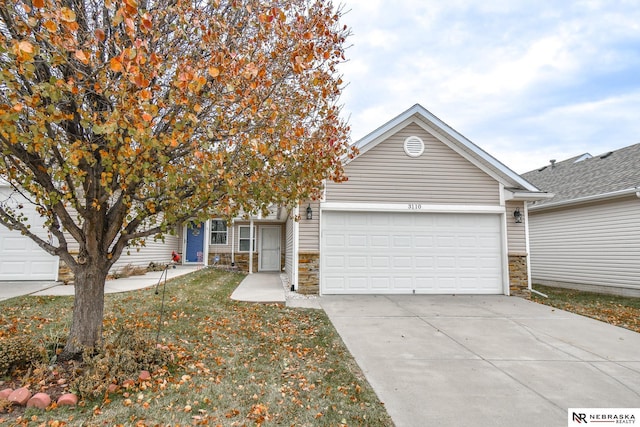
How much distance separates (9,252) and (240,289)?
6324 millimetres

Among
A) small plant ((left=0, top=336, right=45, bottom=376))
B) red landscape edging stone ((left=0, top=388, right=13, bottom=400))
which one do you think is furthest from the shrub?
small plant ((left=0, top=336, right=45, bottom=376))

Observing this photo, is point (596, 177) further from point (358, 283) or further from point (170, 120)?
point (170, 120)

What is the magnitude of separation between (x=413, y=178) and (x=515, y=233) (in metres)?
3.30

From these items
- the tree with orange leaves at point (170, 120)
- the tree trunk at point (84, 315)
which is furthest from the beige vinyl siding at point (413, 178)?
the tree trunk at point (84, 315)

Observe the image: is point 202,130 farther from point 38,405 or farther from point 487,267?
point 487,267

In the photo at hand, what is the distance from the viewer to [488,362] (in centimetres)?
432

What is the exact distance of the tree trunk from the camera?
3664mm

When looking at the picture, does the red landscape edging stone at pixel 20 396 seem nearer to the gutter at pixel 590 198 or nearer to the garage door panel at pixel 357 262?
the garage door panel at pixel 357 262

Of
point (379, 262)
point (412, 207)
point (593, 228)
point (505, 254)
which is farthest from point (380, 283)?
point (593, 228)

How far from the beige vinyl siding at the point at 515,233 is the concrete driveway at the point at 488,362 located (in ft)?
7.81

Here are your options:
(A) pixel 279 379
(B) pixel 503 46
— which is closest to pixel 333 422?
(A) pixel 279 379

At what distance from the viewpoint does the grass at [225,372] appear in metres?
2.81

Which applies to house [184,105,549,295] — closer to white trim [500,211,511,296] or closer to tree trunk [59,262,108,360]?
white trim [500,211,511,296]

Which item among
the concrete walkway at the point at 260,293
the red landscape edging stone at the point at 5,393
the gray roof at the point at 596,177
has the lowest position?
the concrete walkway at the point at 260,293
